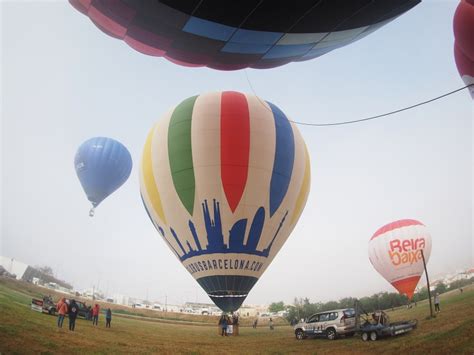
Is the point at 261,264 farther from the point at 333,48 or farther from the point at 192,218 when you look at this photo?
the point at 333,48

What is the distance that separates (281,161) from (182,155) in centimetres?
378

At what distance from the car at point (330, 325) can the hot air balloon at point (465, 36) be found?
661 cm

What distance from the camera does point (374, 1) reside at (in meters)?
6.54

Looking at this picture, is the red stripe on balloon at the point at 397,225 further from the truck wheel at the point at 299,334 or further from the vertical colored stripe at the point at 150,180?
the vertical colored stripe at the point at 150,180

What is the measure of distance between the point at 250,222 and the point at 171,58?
23.1 feet

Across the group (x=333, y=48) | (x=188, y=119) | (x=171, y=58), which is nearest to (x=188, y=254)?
(x=188, y=119)

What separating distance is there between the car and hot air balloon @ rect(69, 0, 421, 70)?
23.9 feet

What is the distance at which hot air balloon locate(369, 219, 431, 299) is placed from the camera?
70.1ft

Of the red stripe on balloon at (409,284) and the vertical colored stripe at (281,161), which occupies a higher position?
the vertical colored stripe at (281,161)

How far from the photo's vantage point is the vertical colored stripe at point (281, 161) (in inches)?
559

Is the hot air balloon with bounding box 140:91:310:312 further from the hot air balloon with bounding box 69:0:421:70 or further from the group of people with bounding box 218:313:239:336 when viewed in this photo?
the hot air balloon with bounding box 69:0:421:70

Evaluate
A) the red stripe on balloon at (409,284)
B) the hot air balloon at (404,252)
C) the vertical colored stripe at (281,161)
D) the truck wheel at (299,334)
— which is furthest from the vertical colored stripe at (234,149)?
the red stripe on balloon at (409,284)

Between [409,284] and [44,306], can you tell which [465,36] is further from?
[409,284]

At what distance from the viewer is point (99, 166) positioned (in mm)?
24750
